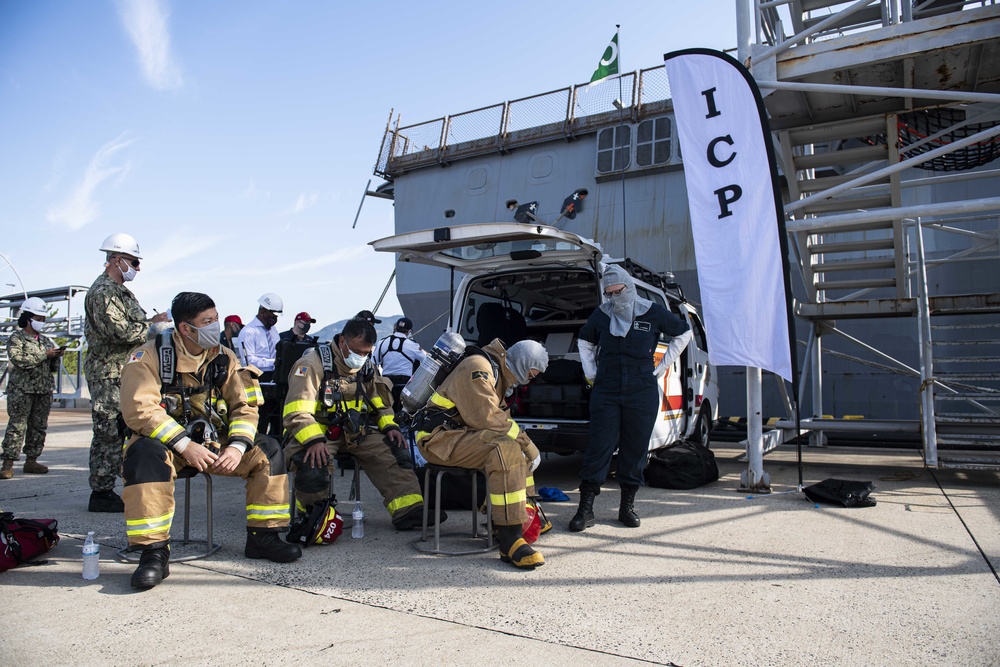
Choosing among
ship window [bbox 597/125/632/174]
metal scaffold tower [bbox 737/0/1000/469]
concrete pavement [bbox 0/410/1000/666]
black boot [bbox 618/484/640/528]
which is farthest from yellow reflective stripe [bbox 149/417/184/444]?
ship window [bbox 597/125/632/174]

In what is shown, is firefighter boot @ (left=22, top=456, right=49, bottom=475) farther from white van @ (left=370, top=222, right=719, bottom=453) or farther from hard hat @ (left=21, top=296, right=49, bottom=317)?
white van @ (left=370, top=222, right=719, bottom=453)

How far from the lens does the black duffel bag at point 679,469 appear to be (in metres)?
5.71

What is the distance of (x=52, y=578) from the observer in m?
3.15

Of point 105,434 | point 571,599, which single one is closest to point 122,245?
point 105,434

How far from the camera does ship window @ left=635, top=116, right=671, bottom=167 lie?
506 inches

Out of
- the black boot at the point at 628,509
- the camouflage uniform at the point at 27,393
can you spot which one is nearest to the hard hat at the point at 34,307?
the camouflage uniform at the point at 27,393

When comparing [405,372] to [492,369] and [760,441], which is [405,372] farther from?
[760,441]

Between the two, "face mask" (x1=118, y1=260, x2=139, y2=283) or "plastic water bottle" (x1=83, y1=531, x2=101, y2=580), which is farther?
"face mask" (x1=118, y1=260, x2=139, y2=283)

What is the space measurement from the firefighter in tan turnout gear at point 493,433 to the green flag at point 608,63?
468 inches

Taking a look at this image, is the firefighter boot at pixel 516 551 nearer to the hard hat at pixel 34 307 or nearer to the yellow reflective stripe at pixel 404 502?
the yellow reflective stripe at pixel 404 502

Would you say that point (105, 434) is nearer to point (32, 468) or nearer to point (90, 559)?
point (90, 559)

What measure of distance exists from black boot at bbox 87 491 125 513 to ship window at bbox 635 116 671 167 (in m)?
11.0

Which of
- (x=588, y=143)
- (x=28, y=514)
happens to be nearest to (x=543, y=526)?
(x=28, y=514)

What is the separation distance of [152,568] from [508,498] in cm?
175
